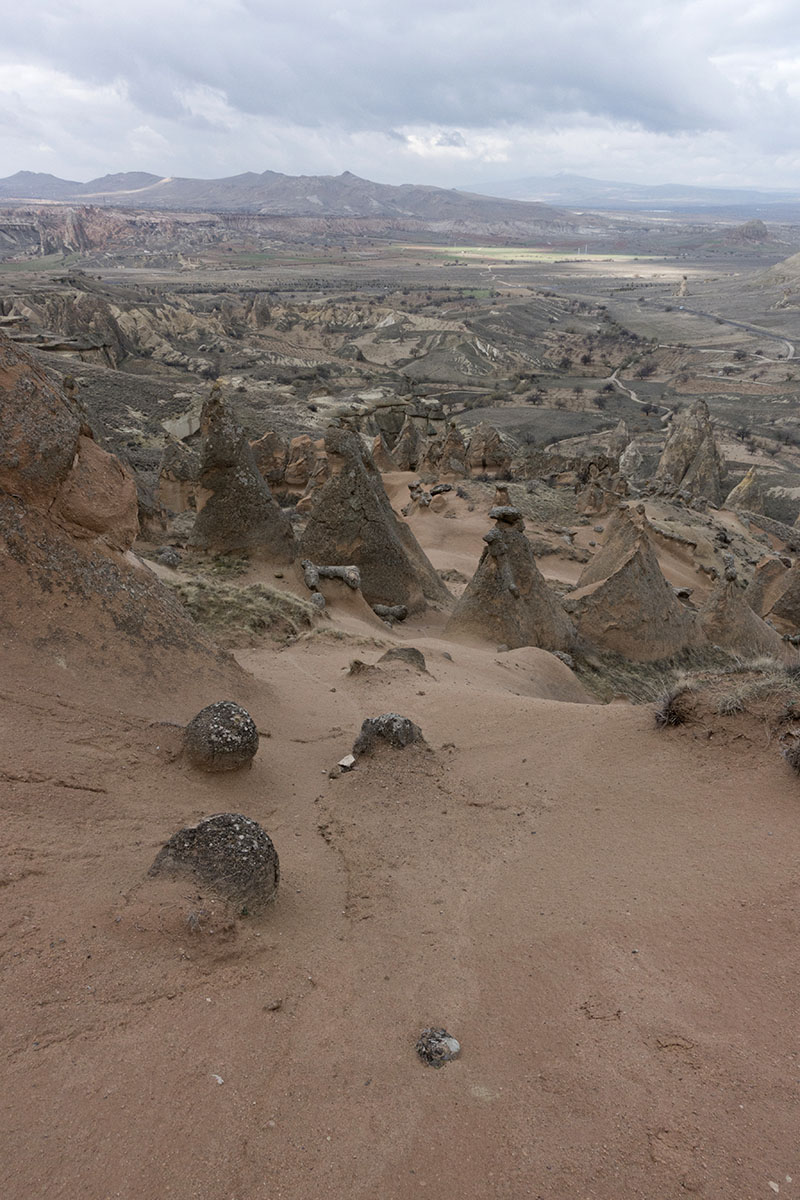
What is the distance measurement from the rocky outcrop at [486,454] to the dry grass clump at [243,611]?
2138cm

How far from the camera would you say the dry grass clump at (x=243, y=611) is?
10719 mm

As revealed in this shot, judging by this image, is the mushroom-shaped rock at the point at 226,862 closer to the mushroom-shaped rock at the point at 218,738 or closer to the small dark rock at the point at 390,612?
the mushroom-shaped rock at the point at 218,738

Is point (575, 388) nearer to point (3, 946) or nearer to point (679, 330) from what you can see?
point (679, 330)

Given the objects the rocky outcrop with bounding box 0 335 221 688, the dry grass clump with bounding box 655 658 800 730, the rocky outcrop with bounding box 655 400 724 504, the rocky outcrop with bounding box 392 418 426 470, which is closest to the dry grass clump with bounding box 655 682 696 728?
the dry grass clump with bounding box 655 658 800 730

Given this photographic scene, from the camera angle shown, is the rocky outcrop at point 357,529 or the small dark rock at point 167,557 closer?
the small dark rock at point 167,557

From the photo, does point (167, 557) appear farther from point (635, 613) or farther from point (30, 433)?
point (635, 613)

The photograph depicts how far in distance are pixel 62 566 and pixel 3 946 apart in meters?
4.24

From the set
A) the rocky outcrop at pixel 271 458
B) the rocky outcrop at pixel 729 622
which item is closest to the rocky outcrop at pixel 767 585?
the rocky outcrop at pixel 729 622

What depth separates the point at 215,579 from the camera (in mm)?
13125

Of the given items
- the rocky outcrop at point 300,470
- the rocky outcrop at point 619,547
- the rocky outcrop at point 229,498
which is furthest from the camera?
the rocky outcrop at point 300,470

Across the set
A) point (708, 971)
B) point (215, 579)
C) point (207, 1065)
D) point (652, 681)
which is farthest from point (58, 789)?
point (652, 681)

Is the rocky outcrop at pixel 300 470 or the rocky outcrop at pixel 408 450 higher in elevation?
the rocky outcrop at pixel 300 470

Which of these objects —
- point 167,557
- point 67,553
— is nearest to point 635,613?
point 167,557

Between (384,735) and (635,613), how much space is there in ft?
31.0
